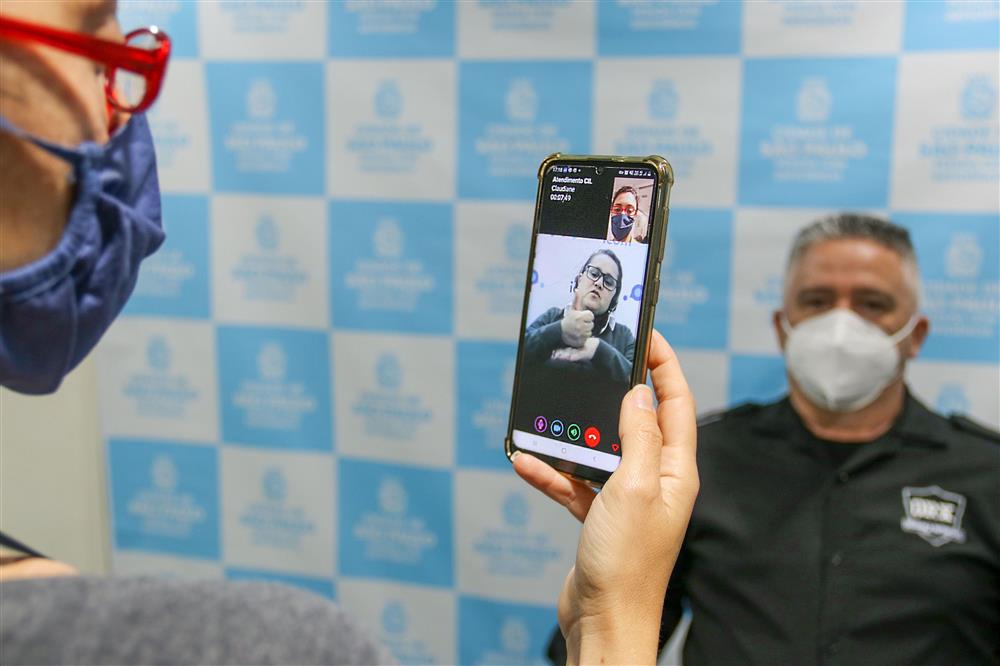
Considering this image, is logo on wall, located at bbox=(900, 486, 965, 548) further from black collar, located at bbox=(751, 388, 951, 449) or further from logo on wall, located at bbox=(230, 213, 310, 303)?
logo on wall, located at bbox=(230, 213, 310, 303)

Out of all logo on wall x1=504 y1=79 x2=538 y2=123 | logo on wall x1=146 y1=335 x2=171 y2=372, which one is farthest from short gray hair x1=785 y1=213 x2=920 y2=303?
logo on wall x1=146 y1=335 x2=171 y2=372

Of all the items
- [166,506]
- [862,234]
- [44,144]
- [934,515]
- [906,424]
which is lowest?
[166,506]

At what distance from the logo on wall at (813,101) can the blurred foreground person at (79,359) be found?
93 centimetres

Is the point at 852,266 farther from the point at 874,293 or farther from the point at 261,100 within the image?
the point at 261,100

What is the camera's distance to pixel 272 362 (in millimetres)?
1875

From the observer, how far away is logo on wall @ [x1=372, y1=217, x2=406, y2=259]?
5.82 ft

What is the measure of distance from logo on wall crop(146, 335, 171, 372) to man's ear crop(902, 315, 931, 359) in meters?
1.59

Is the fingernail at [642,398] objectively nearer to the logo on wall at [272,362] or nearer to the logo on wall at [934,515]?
the logo on wall at [934,515]

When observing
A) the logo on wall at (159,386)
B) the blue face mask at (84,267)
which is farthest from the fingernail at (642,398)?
the logo on wall at (159,386)

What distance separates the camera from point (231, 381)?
1.92 m

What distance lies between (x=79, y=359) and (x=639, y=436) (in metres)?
0.47

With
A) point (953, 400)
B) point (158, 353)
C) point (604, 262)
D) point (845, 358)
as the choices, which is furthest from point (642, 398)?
point (158, 353)

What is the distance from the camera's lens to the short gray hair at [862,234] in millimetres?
1497

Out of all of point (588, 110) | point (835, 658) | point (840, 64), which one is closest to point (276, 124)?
point (588, 110)
